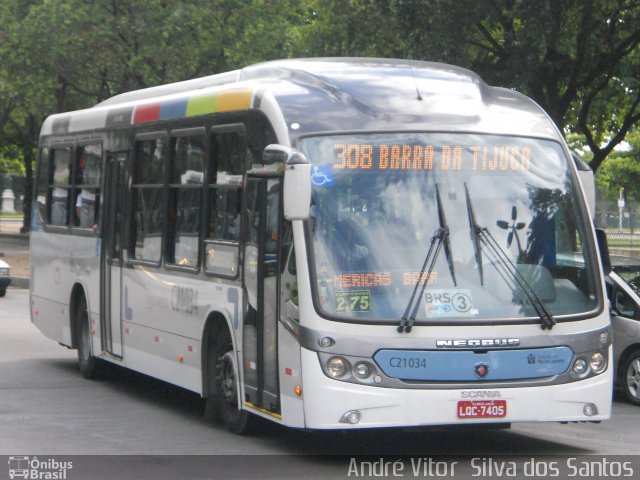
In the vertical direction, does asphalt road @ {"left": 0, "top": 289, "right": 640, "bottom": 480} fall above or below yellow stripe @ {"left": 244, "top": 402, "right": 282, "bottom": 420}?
below

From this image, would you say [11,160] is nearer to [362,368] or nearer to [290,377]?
[290,377]

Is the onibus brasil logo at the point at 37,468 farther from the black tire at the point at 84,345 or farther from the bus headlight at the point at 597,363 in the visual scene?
the black tire at the point at 84,345

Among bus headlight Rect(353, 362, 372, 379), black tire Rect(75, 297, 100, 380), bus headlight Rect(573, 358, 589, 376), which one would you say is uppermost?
bus headlight Rect(353, 362, 372, 379)

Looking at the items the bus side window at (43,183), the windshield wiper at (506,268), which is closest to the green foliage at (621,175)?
the bus side window at (43,183)

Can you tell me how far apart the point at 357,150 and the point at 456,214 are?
0.84m

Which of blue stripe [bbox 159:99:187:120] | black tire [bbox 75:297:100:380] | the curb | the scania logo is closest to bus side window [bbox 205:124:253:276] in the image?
blue stripe [bbox 159:99:187:120]

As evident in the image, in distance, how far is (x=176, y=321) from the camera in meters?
12.2

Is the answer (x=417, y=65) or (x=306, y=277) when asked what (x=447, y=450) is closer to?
(x=306, y=277)

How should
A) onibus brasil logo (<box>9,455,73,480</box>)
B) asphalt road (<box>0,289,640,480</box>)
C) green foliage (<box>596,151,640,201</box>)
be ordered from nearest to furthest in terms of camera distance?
onibus brasil logo (<box>9,455,73,480</box>), asphalt road (<box>0,289,640,480</box>), green foliage (<box>596,151,640,201</box>)

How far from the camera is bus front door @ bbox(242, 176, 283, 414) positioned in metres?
10.0

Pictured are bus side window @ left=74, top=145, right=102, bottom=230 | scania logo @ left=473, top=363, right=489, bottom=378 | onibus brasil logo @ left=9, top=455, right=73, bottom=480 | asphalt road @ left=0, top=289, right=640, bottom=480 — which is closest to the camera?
onibus brasil logo @ left=9, top=455, right=73, bottom=480

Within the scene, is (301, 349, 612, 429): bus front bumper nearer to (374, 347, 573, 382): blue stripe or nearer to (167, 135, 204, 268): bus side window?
(374, 347, 573, 382): blue stripe

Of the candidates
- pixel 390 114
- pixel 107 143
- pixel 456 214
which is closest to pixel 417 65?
pixel 390 114

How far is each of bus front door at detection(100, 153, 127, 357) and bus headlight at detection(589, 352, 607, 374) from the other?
216 inches
